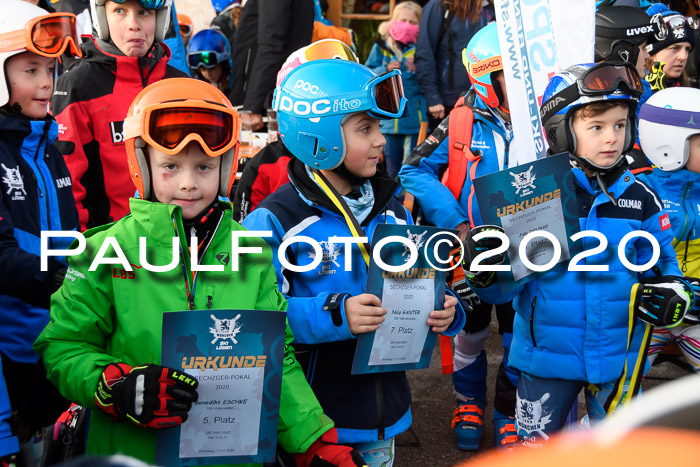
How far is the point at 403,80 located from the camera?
8922 mm

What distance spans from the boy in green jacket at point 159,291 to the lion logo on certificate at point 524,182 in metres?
1.11

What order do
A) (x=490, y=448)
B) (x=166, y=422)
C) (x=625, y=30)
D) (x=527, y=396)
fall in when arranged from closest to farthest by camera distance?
1. (x=166, y=422)
2. (x=527, y=396)
3. (x=490, y=448)
4. (x=625, y=30)

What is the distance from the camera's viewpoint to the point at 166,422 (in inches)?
92.3

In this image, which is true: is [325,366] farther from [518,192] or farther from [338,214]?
[518,192]

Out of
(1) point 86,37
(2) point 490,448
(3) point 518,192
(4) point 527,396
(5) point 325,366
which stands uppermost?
(1) point 86,37

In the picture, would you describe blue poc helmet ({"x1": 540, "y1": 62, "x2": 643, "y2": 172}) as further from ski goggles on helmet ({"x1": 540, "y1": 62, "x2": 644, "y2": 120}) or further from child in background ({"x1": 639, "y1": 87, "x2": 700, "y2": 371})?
child in background ({"x1": 639, "y1": 87, "x2": 700, "y2": 371})

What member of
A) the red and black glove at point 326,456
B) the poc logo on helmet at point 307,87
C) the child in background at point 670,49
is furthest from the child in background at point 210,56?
the red and black glove at point 326,456

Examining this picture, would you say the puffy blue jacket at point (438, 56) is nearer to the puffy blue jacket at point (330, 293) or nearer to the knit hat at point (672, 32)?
the knit hat at point (672, 32)

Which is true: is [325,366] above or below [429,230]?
below

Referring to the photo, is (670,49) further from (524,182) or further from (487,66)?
(524,182)

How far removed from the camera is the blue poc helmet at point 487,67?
480 centimetres

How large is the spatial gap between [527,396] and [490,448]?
3.74 ft

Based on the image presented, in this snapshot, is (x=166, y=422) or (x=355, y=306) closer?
(x=166, y=422)

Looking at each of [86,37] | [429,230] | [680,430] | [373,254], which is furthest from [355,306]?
[86,37]
